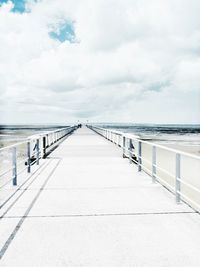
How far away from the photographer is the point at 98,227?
5.30 metres

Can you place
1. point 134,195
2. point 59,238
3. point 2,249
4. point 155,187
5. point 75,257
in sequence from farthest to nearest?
1. point 155,187
2. point 134,195
3. point 59,238
4. point 2,249
5. point 75,257

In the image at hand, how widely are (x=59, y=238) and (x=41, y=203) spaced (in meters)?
2.30

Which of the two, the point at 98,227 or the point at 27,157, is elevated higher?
the point at 27,157

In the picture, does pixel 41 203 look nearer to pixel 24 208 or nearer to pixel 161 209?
pixel 24 208

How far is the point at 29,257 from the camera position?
4121 millimetres

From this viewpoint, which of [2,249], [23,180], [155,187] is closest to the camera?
[2,249]

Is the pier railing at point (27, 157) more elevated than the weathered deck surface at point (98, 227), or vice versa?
the pier railing at point (27, 157)

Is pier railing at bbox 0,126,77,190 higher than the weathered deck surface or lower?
higher

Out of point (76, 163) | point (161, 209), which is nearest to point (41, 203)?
point (161, 209)

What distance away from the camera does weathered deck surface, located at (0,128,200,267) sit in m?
4.09

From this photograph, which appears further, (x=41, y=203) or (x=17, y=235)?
(x=41, y=203)

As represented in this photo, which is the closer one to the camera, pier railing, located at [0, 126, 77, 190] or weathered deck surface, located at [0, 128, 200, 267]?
weathered deck surface, located at [0, 128, 200, 267]

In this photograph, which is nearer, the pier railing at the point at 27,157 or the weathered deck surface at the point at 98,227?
the weathered deck surface at the point at 98,227

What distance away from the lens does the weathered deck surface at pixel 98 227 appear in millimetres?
4090
